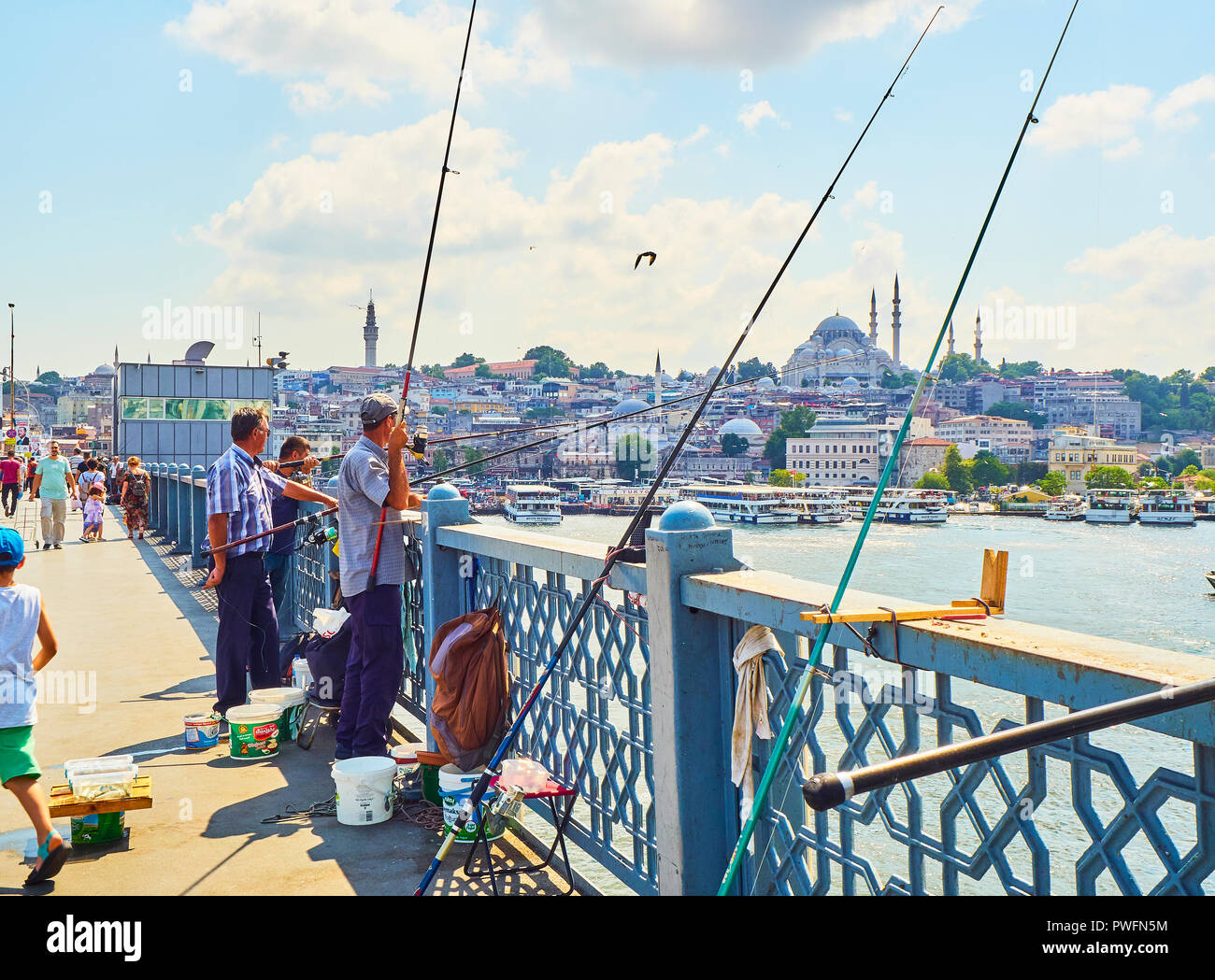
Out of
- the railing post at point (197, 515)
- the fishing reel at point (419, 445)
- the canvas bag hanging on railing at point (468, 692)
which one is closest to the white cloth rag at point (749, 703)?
the canvas bag hanging on railing at point (468, 692)

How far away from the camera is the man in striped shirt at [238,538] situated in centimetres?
499

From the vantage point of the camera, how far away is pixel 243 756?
4.57m

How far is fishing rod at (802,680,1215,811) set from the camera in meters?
1.21

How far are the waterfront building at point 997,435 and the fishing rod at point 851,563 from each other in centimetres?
12753

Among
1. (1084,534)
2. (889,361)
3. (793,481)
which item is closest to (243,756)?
(1084,534)

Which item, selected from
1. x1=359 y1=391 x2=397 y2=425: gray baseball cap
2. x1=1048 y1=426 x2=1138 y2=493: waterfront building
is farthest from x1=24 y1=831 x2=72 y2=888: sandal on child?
x1=1048 y1=426 x2=1138 y2=493: waterfront building

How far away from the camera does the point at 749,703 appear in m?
2.37

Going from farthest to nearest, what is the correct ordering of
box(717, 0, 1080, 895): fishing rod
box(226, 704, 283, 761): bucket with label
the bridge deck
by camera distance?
box(226, 704, 283, 761): bucket with label → the bridge deck → box(717, 0, 1080, 895): fishing rod

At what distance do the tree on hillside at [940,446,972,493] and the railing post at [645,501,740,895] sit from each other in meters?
111

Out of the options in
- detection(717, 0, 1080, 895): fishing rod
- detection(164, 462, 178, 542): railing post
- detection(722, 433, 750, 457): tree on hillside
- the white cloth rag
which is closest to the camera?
detection(717, 0, 1080, 895): fishing rod

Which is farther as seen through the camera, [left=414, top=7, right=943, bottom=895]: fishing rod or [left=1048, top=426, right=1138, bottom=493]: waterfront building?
[left=1048, top=426, right=1138, bottom=493]: waterfront building

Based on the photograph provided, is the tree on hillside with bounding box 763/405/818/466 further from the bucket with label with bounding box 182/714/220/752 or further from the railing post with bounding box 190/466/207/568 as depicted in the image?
the bucket with label with bounding box 182/714/220/752
